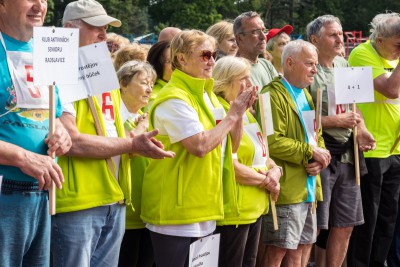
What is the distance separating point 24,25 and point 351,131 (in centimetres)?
334

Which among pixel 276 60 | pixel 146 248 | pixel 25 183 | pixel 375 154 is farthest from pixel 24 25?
pixel 276 60

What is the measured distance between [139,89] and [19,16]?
56.2 inches

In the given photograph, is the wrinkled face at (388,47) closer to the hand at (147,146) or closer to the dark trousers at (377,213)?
the dark trousers at (377,213)

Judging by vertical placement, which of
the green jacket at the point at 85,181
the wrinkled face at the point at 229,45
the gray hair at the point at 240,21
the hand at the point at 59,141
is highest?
the gray hair at the point at 240,21

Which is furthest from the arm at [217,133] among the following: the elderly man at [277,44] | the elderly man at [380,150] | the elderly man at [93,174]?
the elderly man at [277,44]

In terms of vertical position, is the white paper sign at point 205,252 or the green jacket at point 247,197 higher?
the green jacket at point 247,197

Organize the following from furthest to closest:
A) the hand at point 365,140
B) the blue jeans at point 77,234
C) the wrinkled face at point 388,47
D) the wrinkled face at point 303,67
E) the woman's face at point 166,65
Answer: the wrinkled face at point 388,47
the hand at point 365,140
the wrinkled face at point 303,67
the woman's face at point 166,65
the blue jeans at point 77,234

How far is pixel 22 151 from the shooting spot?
330 centimetres

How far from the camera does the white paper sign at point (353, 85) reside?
5.89 m

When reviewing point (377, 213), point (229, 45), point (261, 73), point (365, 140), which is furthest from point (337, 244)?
point (229, 45)

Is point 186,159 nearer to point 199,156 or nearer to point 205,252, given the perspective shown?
point 199,156

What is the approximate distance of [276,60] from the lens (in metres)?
7.95

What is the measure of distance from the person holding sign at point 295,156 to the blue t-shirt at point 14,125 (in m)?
2.27

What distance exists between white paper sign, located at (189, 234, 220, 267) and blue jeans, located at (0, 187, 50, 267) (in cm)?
101
